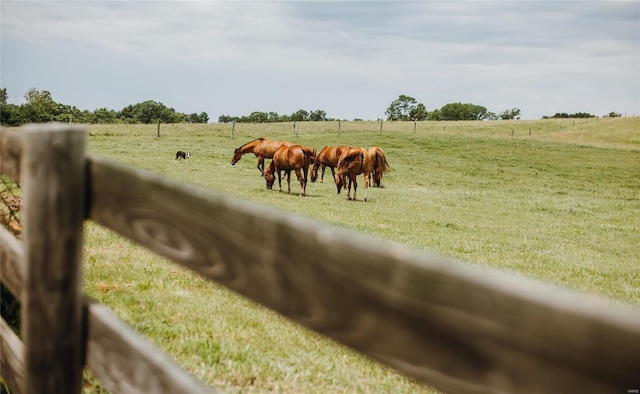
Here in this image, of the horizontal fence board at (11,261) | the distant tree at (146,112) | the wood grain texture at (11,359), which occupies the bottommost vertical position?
the wood grain texture at (11,359)

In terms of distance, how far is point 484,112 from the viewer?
188 metres

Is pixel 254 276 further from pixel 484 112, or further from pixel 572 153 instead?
pixel 484 112

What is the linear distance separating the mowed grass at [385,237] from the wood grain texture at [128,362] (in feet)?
2.28

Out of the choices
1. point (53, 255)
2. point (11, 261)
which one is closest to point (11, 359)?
point (11, 261)

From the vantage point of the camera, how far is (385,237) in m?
12.4

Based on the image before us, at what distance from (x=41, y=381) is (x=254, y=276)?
1.31 metres

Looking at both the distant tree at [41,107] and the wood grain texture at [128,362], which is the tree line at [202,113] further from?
the wood grain texture at [128,362]

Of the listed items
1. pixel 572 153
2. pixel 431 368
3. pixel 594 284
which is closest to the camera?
pixel 431 368

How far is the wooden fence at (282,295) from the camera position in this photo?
3.58 ft

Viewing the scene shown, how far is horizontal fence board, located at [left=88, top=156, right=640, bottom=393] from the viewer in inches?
41.4

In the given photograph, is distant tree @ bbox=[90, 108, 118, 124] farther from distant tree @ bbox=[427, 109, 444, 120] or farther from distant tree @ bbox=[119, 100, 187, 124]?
distant tree @ bbox=[427, 109, 444, 120]

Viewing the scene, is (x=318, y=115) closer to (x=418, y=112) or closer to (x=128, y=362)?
(x=418, y=112)

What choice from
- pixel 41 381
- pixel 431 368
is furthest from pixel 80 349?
pixel 431 368

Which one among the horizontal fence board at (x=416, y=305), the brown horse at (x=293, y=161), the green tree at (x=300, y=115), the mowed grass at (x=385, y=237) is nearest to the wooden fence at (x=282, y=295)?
the horizontal fence board at (x=416, y=305)
